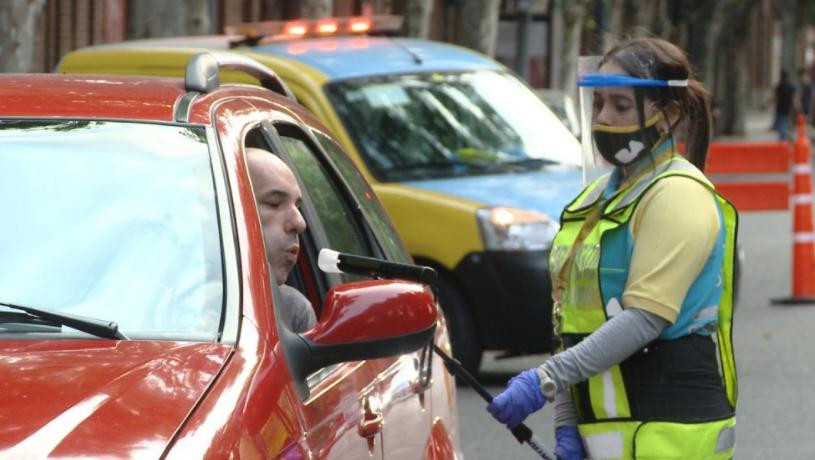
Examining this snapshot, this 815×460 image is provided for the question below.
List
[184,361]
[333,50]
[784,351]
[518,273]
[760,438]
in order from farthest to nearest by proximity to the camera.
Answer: [784,351] < [333,50] < [518,273] < [760,438] < [184,361]

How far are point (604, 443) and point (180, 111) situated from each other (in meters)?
1.17

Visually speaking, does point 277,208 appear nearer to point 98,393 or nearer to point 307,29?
point 98,393

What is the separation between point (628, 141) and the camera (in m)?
4.33

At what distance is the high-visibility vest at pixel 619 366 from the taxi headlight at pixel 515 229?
545 cm

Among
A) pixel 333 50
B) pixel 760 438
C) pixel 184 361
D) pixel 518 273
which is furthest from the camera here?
pixel 333 50

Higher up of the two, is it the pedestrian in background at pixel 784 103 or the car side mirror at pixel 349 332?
the car side mirror at pixel 349 332

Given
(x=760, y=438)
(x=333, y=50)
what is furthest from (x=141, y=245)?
(x=333, y=50)

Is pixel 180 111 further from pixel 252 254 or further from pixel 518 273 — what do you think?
pixel 518 273

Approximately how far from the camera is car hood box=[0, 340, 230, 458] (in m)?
2.97

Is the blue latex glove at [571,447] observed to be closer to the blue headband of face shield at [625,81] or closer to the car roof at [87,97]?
the blue headband of face shield at [625,81]

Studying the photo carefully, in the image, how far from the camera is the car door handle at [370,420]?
3904 millimetres

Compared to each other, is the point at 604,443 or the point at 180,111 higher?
the point at 180,111

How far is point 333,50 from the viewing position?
10945mm

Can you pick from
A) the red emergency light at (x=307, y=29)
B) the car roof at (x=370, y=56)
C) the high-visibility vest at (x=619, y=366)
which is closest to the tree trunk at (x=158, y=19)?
the red emergency light at (x=307, y=29)
